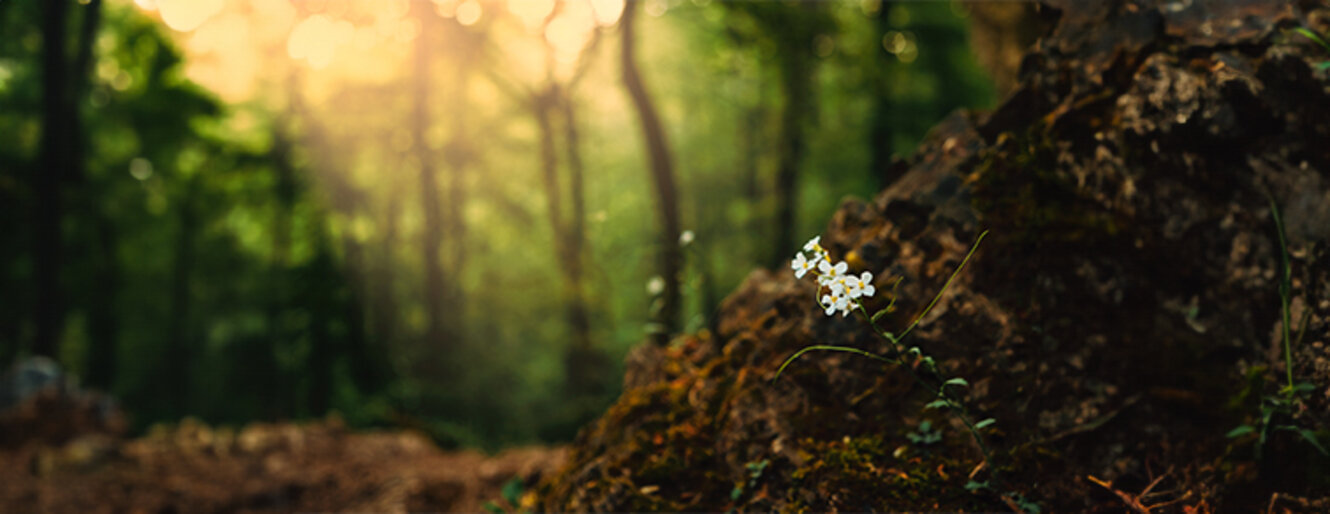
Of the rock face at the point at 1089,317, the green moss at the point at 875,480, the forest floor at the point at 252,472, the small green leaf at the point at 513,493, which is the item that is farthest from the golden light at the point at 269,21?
the green moss at the point at 875,480

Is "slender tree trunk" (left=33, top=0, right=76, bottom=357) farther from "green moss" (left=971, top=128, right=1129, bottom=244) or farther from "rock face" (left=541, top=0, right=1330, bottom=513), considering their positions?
"green moss" (left=971, top=128, right=1129, bottom=244)

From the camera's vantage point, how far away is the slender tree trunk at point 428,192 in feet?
59.3

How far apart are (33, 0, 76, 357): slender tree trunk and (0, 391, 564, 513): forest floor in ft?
15.5

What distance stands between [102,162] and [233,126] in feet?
17.3

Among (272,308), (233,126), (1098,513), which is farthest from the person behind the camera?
(233,126)

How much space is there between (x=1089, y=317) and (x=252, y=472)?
5844 mm

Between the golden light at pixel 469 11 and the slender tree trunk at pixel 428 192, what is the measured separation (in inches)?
76.5

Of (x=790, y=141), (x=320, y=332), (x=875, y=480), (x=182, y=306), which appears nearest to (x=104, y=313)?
(x=182, y=306)

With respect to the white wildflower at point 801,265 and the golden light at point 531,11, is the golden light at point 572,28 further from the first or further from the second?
the white wildflower at point 801,265

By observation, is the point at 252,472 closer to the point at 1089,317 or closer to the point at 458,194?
the point at 1089,317

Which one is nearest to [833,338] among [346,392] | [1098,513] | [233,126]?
[1098,513]

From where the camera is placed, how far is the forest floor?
4379 mm

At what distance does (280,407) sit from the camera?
22953 mm

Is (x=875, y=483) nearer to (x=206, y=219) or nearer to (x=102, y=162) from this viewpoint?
(x=102, y=162)
